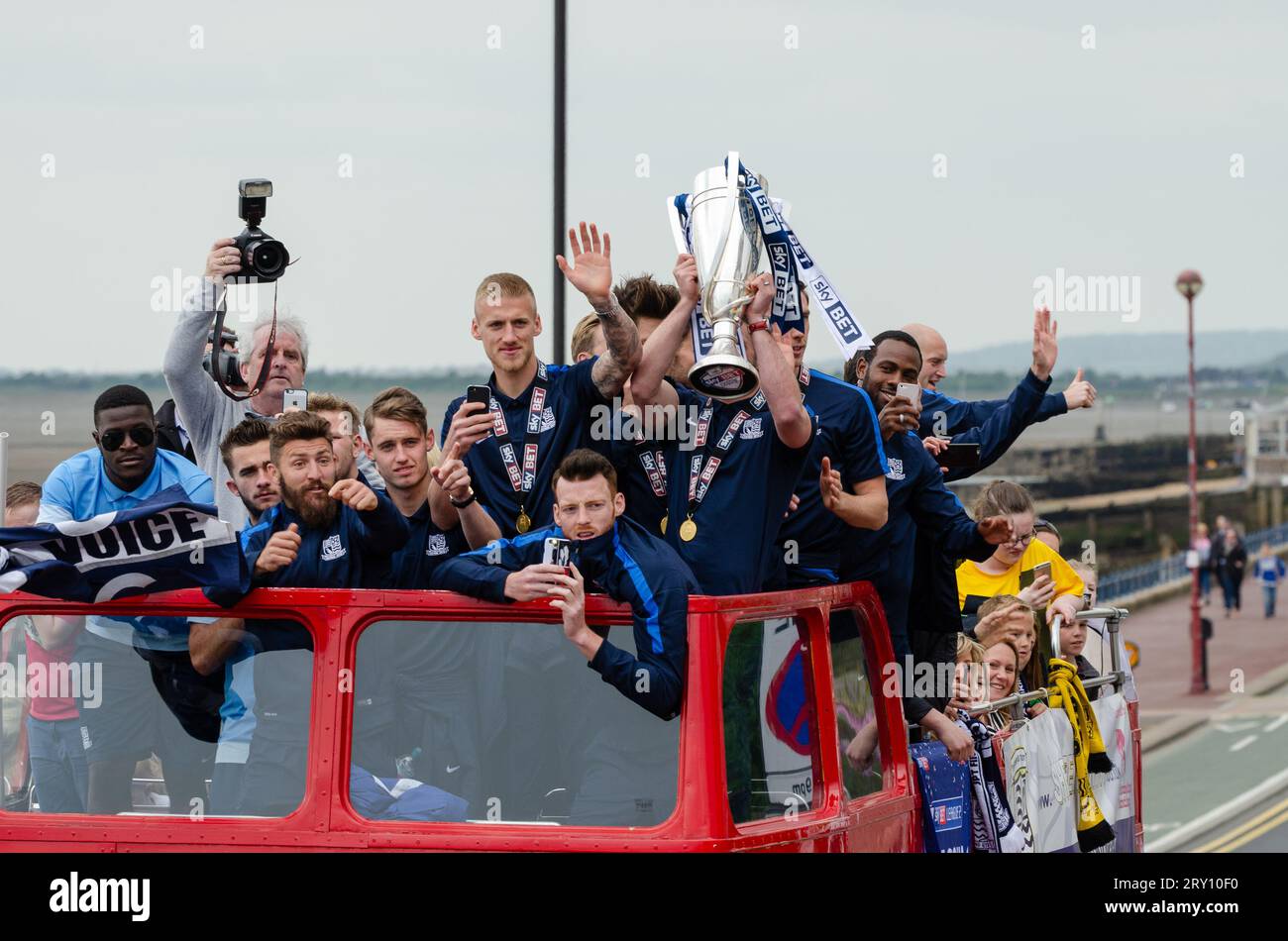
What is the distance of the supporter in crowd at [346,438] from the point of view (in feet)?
22.7

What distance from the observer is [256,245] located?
23.7ft

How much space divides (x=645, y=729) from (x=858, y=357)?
9.39ft

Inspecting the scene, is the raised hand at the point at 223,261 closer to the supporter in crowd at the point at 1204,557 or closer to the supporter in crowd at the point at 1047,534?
the supporter in crowd at the point at 1047,534

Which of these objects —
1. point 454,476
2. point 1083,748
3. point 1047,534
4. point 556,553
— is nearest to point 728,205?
point 454,476

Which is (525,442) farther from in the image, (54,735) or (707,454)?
(54,735)

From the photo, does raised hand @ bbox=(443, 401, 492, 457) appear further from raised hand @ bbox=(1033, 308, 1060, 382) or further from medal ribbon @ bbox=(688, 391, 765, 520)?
raised hand @ bbox=(1033, 308, 1060, 382)

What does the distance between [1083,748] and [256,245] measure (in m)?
4.36

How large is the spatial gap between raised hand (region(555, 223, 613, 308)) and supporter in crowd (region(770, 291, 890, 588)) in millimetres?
701

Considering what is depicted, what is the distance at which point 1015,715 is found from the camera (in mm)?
7992

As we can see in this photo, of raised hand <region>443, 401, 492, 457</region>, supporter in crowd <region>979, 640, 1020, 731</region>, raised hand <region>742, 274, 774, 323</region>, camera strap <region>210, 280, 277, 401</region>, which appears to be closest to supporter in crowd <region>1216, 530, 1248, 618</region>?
supporter in crowd <region>979, 640, 1020, 731</region>

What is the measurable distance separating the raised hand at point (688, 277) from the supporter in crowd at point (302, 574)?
1214 millimetres

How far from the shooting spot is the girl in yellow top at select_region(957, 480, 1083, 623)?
929 cm

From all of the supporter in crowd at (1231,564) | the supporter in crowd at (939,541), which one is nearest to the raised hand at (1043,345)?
the supporter in crowd at (939,541)
